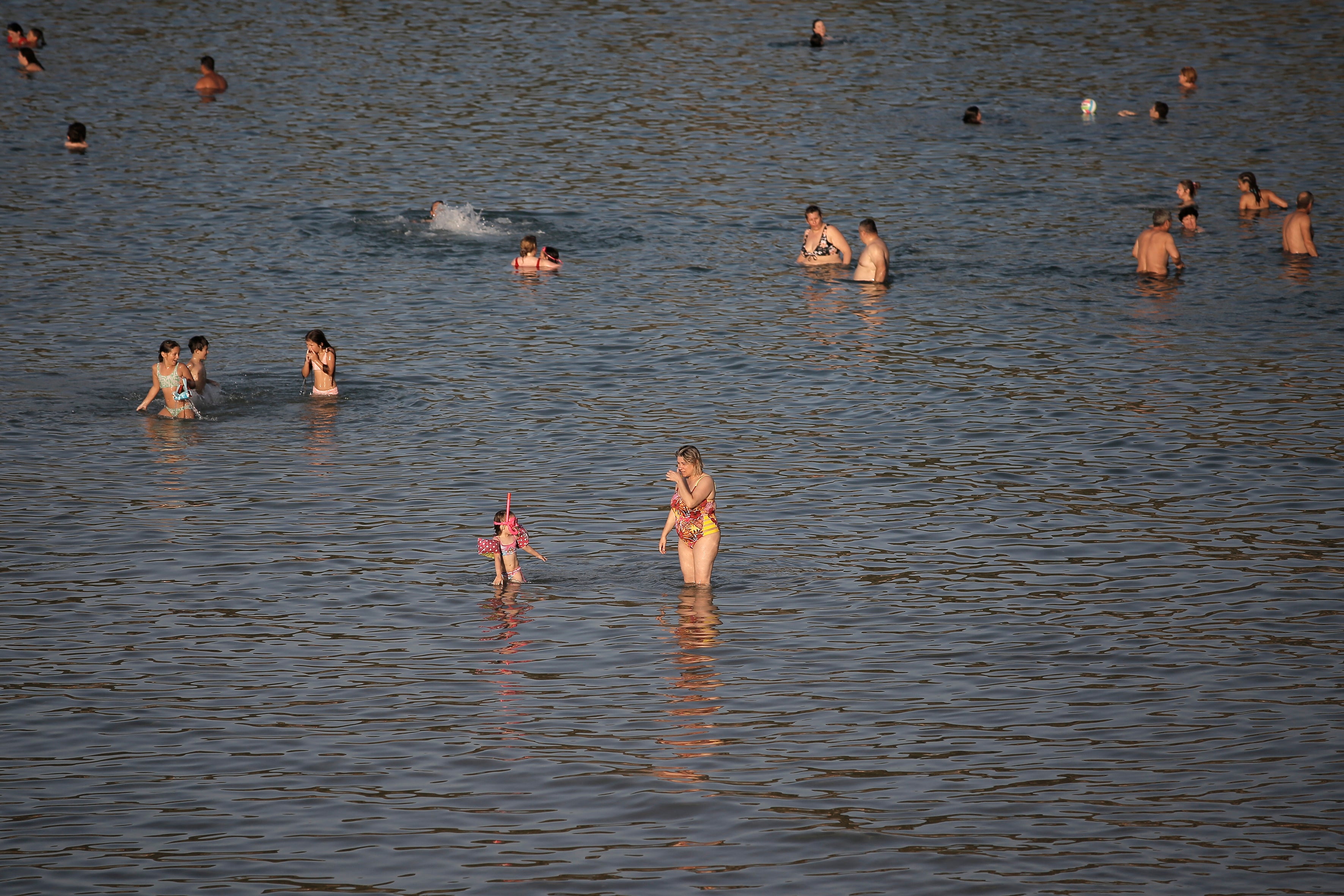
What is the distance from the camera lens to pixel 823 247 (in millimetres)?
27984

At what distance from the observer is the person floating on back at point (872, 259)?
26.7 m

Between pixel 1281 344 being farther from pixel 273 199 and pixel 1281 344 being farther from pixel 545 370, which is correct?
pixel 273 199

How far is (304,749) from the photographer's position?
11102 millimetres

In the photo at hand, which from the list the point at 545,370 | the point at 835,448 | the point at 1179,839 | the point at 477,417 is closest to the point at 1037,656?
the point at 1179,839

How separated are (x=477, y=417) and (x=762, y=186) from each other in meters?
15.8

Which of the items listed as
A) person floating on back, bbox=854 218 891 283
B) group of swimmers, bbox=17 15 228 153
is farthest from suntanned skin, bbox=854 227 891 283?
group of swimmers, bbox=17 15 228 153

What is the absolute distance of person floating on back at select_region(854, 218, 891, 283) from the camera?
87.6ft

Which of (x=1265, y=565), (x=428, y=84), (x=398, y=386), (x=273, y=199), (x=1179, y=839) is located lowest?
(x=1179, y=839)

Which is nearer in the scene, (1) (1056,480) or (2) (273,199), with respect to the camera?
(1) (1056,480)

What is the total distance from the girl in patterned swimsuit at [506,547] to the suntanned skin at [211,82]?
31.1 metres

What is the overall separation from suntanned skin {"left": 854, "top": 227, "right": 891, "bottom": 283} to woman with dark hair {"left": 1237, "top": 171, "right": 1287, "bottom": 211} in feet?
27.4

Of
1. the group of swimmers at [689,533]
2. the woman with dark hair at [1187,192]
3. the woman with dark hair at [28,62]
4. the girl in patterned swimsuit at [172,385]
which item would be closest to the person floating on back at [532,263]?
the girl in patterned swimsuit at [172,385]

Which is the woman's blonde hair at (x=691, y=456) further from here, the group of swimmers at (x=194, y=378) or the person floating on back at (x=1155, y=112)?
the person floating on back at (x=1155, y=112)

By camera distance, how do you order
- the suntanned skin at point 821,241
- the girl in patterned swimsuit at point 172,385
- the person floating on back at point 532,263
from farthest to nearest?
the person floating on back at point 532,263 < the suntanned skin at point 821,241 < the girl in patterned swimsuit at point 172,385
